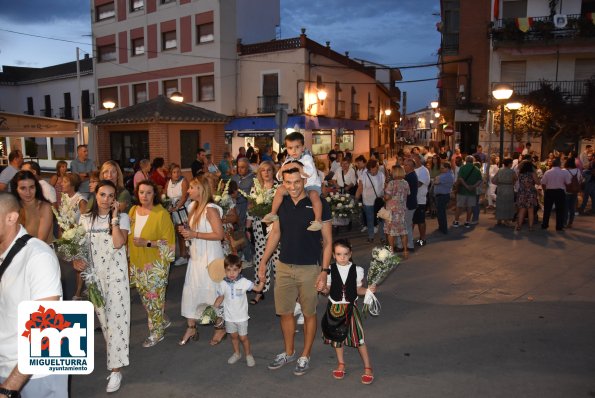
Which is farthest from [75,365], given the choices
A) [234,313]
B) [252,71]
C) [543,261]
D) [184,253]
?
[252,71]

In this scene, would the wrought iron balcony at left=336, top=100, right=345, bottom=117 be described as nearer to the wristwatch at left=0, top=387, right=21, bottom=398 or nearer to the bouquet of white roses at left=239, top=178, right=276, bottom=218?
the bouquet of white roses at left=239, top=178, right=276, bottom=218

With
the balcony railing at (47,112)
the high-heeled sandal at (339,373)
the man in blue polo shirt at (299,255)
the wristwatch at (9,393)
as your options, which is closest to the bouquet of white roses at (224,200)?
the man in blue polo shirt at (299,255)

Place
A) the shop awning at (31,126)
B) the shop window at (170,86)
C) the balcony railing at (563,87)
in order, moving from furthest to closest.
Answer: the shop window at (170,86)
the balcony railing at (563,87)
the shop awning at (31,126)

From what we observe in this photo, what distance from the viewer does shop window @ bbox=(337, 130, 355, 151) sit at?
34162 mm

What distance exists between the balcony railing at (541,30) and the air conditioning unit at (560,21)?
0.33 feet

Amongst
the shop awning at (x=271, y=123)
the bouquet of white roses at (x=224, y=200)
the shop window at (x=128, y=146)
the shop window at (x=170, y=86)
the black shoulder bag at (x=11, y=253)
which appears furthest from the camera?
the shop window at (x=170, y=86)

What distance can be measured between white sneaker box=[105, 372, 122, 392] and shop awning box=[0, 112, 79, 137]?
14523 millimetres

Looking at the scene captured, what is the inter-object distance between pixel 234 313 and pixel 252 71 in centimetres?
2552

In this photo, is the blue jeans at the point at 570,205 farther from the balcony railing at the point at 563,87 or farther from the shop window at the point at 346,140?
the shop window at the point at 346,140

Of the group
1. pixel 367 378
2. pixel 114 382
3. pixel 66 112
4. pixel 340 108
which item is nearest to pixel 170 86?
pixel 340 108

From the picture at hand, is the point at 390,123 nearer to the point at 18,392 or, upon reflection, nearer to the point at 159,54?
the point at 159,54

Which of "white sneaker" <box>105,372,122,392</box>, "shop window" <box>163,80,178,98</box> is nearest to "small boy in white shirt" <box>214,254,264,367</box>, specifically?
"white sneaker" <box>105,372,122,392</box>

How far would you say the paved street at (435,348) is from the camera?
14.8ft

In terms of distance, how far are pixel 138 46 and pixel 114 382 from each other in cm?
3230
